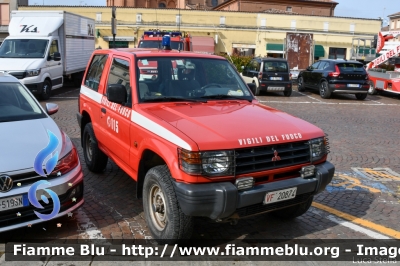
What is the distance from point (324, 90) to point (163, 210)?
1527 cm

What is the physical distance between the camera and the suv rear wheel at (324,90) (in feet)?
58.5

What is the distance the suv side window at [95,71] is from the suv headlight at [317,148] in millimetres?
3288

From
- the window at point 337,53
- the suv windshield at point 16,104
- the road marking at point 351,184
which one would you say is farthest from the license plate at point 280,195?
the window at point 337,53

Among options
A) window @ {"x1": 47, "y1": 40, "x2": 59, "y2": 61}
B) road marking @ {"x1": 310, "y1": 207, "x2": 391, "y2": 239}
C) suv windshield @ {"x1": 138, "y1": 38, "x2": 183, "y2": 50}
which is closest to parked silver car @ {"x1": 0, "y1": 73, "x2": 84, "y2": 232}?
road marking @ {"x1": 310, "y1": 207, "x2": 391, "y2": 239}

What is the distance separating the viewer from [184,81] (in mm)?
5172

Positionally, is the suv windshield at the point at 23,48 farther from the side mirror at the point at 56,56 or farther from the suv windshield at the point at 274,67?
the suv windshield at the point at 274,67

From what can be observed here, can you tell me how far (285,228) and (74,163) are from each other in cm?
252

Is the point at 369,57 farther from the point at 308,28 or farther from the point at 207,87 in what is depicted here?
the point at 308,28

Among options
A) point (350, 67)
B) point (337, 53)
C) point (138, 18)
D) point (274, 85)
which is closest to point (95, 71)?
point (274, 85)

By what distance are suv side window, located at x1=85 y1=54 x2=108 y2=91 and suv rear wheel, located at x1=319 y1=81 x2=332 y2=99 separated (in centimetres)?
1322

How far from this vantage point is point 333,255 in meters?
4.20

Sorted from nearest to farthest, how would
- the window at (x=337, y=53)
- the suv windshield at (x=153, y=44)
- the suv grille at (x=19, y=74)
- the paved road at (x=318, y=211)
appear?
the paved road at (x=318, y=211)
the suv grille at (x=19, y=74)
the suv windshield at (x=153, y=44)
the window at (x=337, y=53)

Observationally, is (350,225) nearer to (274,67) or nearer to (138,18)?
(274,67)

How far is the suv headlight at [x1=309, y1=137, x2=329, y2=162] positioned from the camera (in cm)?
424
